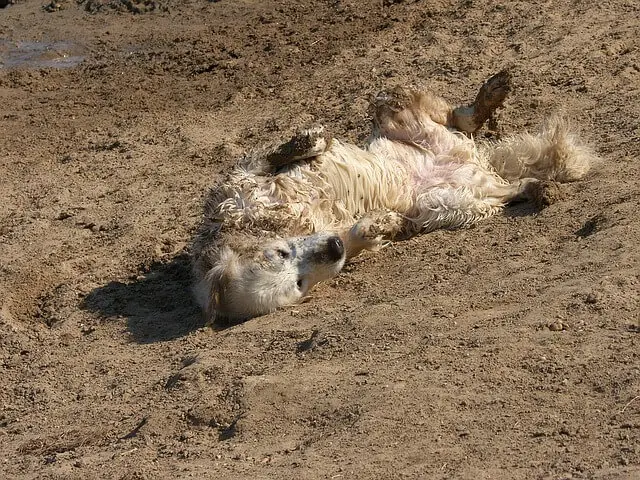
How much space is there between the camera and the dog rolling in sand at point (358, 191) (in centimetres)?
718

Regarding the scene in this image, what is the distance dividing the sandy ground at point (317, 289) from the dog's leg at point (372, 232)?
4.4 inches

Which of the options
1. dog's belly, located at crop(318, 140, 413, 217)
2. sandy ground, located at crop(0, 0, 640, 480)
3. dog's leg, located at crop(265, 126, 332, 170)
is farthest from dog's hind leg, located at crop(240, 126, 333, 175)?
sandy ground, located at crop(0, 0, 640, 480)

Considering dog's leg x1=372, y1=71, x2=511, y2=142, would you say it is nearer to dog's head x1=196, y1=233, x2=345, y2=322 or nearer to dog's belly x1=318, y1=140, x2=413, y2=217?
dog's belly x1=318, y1=140, x2=413, y2=217

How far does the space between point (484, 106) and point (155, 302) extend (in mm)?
2844

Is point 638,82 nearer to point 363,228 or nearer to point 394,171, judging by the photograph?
point 394,171

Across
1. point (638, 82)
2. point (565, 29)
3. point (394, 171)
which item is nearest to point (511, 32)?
point (565, 29)

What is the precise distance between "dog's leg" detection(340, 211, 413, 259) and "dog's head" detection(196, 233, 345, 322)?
0.81 ft

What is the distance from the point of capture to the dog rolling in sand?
23.5 feet

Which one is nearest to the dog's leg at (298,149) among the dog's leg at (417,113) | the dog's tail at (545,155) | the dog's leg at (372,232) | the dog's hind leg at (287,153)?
the dog's hind leg at (287,153)

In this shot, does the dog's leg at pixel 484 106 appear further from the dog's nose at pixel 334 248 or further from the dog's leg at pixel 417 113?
the dog's nose at pixel 334 248

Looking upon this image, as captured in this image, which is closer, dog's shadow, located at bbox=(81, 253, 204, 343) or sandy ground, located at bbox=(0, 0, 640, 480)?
sandy ground, located at bbox=(0, 0, 640, 480)

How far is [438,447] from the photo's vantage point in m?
4.84

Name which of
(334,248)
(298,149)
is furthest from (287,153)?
(334,248)

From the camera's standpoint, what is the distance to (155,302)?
7.80 metres
